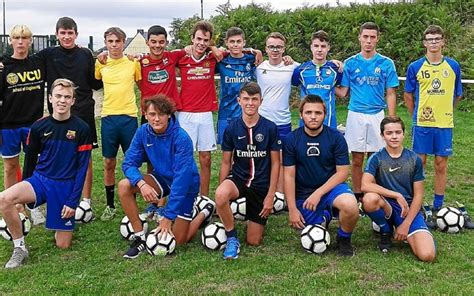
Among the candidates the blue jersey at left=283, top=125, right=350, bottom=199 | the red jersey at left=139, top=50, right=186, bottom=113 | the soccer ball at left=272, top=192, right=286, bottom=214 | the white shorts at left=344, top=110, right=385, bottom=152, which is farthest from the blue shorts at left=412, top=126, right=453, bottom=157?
the red jersey at left=139, top=50, right=186, bottom=113

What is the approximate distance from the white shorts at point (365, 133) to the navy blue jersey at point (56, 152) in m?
3.00

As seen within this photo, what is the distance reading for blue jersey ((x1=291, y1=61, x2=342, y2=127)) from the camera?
19.8 feet

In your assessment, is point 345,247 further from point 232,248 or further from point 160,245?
point 160,245

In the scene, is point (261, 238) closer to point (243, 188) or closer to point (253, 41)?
point (243, 188)

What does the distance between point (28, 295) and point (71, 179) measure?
4.64 feet

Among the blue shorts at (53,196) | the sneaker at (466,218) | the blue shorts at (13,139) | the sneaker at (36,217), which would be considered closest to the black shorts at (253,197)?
the blue shorts at (53,196)

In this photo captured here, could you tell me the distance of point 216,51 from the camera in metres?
6.14

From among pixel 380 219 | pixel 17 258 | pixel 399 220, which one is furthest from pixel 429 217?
pixel 17 258

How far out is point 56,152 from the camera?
509 cm

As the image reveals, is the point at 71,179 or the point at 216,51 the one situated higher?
A: the point at 216,51

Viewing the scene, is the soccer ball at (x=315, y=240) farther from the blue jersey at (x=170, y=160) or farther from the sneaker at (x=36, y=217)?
the sneaker at (x=36, y=217)

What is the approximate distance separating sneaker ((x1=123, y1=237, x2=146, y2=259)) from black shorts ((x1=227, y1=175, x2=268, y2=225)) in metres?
1.04

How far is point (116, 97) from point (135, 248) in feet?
6.42

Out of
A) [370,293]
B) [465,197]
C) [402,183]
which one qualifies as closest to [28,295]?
[370,293]
